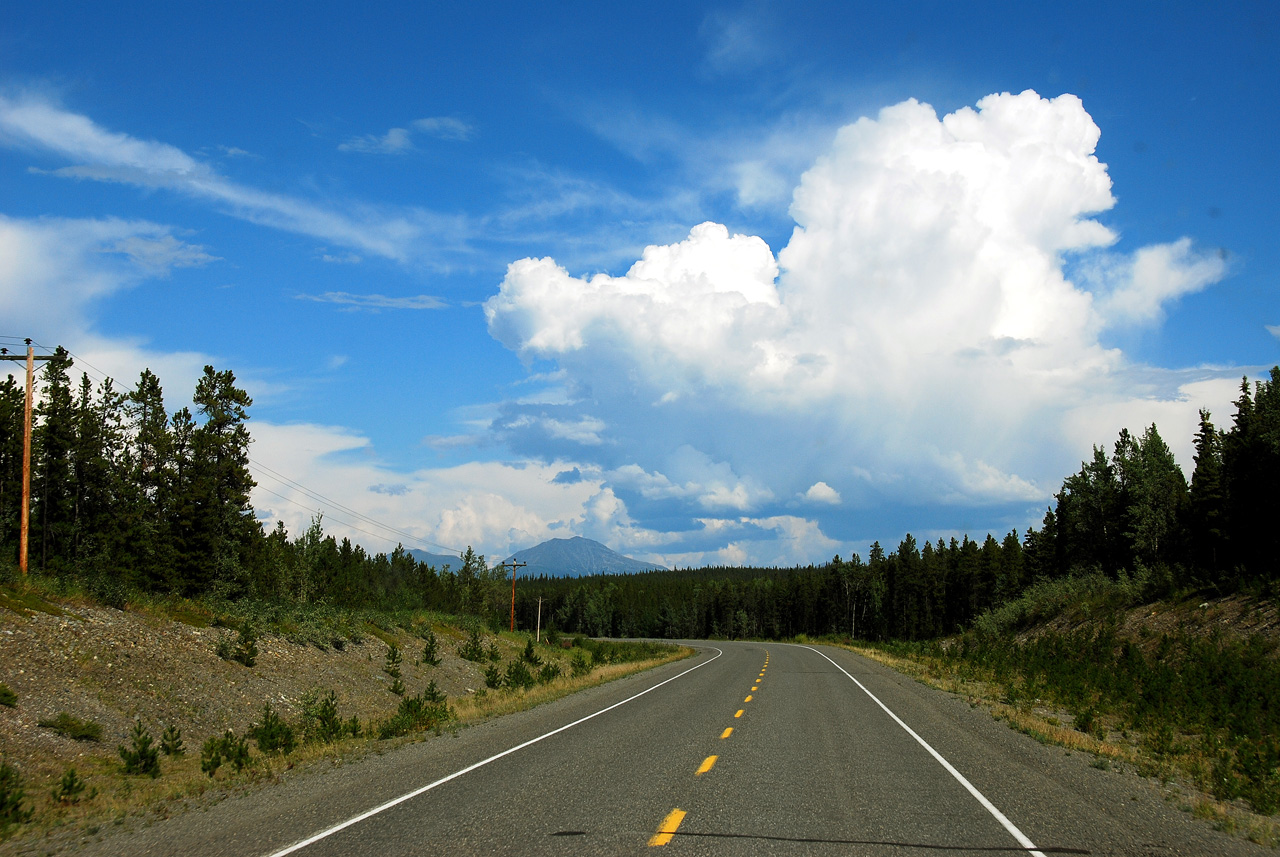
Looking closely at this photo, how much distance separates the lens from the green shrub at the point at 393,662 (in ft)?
103

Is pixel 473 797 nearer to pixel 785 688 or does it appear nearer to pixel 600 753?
pixel 600 753

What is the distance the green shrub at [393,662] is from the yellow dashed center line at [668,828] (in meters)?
23.9

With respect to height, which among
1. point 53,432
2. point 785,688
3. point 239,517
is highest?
point 53,432

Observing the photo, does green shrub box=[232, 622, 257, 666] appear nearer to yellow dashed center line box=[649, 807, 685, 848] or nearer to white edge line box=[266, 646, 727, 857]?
white edge line box=[266, 646, 727, 857]

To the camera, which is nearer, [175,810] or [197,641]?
[175,810]

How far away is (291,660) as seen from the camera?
26.3 m

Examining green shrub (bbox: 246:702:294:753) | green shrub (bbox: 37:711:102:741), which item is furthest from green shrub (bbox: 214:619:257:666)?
green shrub (bbox: 246:702:294:753)

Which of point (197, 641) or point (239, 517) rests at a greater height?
point (239, 517)

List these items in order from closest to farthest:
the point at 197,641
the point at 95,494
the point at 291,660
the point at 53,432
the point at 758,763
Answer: the point at 758,763
the point at 197,641
the point at 291,660
the point at 53,432
the point at 95,494

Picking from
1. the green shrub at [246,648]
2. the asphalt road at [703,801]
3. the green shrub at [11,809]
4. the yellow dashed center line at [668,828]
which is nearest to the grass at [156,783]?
the green shrub at [11,809]

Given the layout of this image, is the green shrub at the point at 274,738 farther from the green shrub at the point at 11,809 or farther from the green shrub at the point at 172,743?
the green shrub at the point at 11,809

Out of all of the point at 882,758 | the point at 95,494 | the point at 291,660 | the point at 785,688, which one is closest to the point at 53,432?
the point at 95,494

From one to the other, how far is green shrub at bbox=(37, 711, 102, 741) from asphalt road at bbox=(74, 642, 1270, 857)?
6.36m

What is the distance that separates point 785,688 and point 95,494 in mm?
55868
